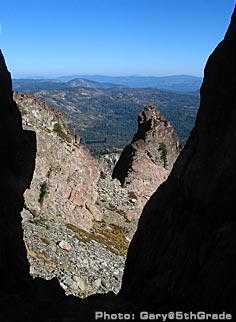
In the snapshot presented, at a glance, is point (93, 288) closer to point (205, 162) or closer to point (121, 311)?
point (121, 311)

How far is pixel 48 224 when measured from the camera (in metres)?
61.3

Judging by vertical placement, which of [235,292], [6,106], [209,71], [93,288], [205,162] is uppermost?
[209,71]

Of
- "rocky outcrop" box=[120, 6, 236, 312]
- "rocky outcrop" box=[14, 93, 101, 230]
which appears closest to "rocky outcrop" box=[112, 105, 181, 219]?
"rocky outcrop" box=[14, 93, 101, 230]

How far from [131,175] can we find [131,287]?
64.3 metres

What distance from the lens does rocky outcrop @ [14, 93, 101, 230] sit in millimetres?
69081

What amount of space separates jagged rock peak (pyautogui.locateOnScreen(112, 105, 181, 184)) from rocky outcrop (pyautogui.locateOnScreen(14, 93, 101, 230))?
56.2 ft

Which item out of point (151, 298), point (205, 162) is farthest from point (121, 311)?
point (205, 162)

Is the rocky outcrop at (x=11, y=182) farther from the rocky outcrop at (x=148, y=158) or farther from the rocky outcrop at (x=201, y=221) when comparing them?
the rocky outcrop at (x=148, y=158)

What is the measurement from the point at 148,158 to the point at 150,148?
3.13 meters

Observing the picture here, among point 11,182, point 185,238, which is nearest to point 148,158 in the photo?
point 11,182

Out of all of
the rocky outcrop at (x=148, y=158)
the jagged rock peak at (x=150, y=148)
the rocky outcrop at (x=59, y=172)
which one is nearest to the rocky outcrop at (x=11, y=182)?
the rocky outcrop at (x=59, y=172)

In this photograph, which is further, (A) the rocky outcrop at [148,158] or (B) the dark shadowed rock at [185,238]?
(A) the rocky outcrop at [148,158]

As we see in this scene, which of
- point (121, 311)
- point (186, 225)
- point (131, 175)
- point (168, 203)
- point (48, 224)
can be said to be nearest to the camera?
point (121, 311)

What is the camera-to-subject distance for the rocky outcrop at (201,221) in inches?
989
